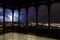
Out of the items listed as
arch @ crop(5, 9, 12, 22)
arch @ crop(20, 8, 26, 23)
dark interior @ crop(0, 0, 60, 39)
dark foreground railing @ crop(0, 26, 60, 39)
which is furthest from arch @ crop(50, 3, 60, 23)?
arch @ crop(5, 9, 12, 22)

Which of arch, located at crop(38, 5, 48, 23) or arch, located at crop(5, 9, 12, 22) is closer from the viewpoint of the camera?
arch, located at crop(38, 5, 48, 23)

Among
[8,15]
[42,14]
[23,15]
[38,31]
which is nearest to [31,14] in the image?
[23,15]

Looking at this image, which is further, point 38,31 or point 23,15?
point 23,15

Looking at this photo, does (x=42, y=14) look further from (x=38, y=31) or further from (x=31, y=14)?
(x=38, y=31)

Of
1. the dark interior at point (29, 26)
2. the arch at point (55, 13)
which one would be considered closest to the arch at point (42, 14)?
the dark interior at point (29, 26)

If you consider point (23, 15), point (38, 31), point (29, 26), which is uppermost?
point (23, 15)

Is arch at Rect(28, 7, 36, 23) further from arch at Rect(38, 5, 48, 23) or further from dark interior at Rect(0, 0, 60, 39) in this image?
arch at Rect(38, 5, 48, 23)

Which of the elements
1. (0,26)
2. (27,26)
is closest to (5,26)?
(0,26)

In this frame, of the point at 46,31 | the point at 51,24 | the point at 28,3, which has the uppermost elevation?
the point at 28,3

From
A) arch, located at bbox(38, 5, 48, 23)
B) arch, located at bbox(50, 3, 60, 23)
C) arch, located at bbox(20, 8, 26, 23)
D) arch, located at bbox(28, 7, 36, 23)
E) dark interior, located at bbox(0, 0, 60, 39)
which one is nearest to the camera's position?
arch, located at bbox(50, 3, 60, 23)

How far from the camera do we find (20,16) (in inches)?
393

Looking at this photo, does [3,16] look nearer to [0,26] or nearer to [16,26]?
[0,26]

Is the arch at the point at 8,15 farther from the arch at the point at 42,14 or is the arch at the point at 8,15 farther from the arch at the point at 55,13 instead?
the arch at the point at 55,13

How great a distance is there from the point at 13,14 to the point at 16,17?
45 cm
